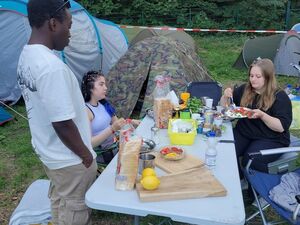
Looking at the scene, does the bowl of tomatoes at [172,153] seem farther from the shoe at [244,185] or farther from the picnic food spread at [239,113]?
the shoe at [244,185]

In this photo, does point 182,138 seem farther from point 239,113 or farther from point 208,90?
point 208,90

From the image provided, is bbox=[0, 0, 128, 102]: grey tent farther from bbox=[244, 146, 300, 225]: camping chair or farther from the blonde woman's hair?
bbox=[244, 146, 300, 225]: camping chair

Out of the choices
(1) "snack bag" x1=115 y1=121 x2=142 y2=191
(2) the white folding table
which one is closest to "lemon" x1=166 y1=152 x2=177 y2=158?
(2) the white folding table

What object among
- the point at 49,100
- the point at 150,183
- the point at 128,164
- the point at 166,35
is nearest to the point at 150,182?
the point at 150,183

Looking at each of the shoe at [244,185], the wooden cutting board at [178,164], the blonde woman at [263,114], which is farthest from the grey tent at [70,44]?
the wooden cutting board at [178,164]

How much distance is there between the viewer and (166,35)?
7781 millimetres

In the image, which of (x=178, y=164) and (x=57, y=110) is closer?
(x=57, y=110)

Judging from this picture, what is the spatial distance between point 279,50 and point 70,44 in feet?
14.5

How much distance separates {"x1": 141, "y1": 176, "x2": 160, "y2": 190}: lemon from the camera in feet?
6.05

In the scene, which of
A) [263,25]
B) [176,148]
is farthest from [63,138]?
[263,25]

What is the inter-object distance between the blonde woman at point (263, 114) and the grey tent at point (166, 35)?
427 cm

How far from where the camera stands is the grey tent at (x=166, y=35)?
7.53 metres

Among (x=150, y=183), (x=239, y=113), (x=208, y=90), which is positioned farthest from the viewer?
(x=208, y=90)

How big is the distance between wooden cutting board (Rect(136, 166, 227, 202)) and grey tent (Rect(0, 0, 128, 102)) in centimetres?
420
